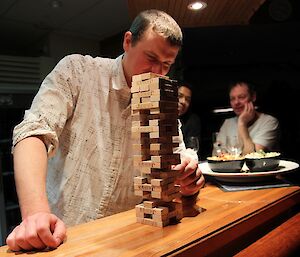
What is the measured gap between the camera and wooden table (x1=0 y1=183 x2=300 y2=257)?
678 mm

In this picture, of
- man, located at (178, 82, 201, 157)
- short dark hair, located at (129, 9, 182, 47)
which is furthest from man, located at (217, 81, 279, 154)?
short dark hair, located at (129, 9, 182, 47)

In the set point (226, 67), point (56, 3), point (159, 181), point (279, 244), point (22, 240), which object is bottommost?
point (279, 244)

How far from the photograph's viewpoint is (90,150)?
49.8 inches

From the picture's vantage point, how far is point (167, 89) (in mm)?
808

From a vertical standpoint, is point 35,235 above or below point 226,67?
below

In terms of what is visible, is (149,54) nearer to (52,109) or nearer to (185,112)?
(52,109)

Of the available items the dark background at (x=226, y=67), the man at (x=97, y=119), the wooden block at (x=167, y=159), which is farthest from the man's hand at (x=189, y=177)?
the dark background at (x=226, y=67)

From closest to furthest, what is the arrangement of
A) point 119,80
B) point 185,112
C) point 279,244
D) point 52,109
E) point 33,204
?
point 33,204 < point 279,244 < point 52,109 < point 119,80 < point 185,112

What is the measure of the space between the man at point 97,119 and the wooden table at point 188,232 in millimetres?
166

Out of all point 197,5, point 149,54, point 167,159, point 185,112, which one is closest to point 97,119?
point 149,54

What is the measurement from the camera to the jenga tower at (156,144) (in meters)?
0.79

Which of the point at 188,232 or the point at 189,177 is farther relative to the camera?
the point at 189,177

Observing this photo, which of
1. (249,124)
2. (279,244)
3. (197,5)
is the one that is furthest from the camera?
(249,124)

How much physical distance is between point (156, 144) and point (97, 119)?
0.55m
